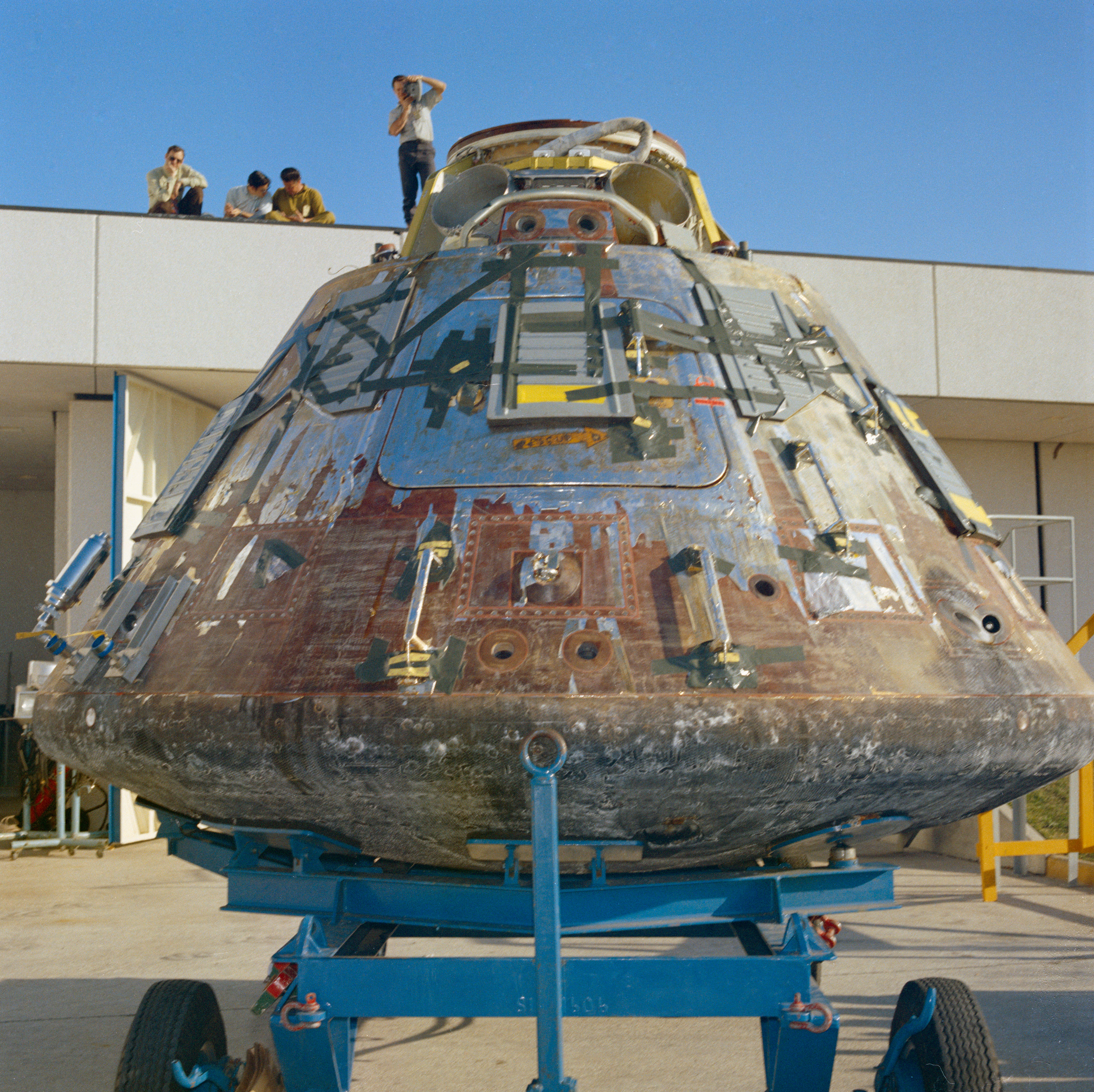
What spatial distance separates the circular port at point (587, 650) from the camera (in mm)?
2088

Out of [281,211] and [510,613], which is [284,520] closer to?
[510,613]

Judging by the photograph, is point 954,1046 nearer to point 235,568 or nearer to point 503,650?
point 503,650

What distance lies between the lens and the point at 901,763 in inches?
84.4

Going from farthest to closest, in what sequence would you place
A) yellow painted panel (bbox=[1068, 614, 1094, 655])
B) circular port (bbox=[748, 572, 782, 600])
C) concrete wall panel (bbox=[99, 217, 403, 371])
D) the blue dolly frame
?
concrete wall panel (bbox=[99, 217, 403, 371]), yellow painted panel (bbox=[1068, 614, 1094, 655]), circular port (bbox=[748, 572, 782, 600]), the blue dolly frame

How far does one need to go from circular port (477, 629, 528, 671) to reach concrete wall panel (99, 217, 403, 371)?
572 centimetres

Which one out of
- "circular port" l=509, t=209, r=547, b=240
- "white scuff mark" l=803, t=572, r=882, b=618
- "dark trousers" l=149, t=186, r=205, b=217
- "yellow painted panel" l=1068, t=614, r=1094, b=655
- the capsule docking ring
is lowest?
the capsule docking ring

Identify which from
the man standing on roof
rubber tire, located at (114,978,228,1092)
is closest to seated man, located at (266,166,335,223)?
the man standing on roof

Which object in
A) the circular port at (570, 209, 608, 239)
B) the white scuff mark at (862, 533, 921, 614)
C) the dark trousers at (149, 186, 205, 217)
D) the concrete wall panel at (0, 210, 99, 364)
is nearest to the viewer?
the white scuff mark at (862, 533, 921, 614)

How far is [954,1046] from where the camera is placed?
91.4 inches

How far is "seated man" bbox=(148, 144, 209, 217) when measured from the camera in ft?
26.5

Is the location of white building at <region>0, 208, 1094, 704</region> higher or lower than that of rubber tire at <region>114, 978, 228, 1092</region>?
higher

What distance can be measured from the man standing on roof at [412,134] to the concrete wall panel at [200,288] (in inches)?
65.8

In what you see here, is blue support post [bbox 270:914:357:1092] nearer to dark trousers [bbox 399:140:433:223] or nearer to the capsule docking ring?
the capsule docking ring

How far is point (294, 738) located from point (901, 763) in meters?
1.21
